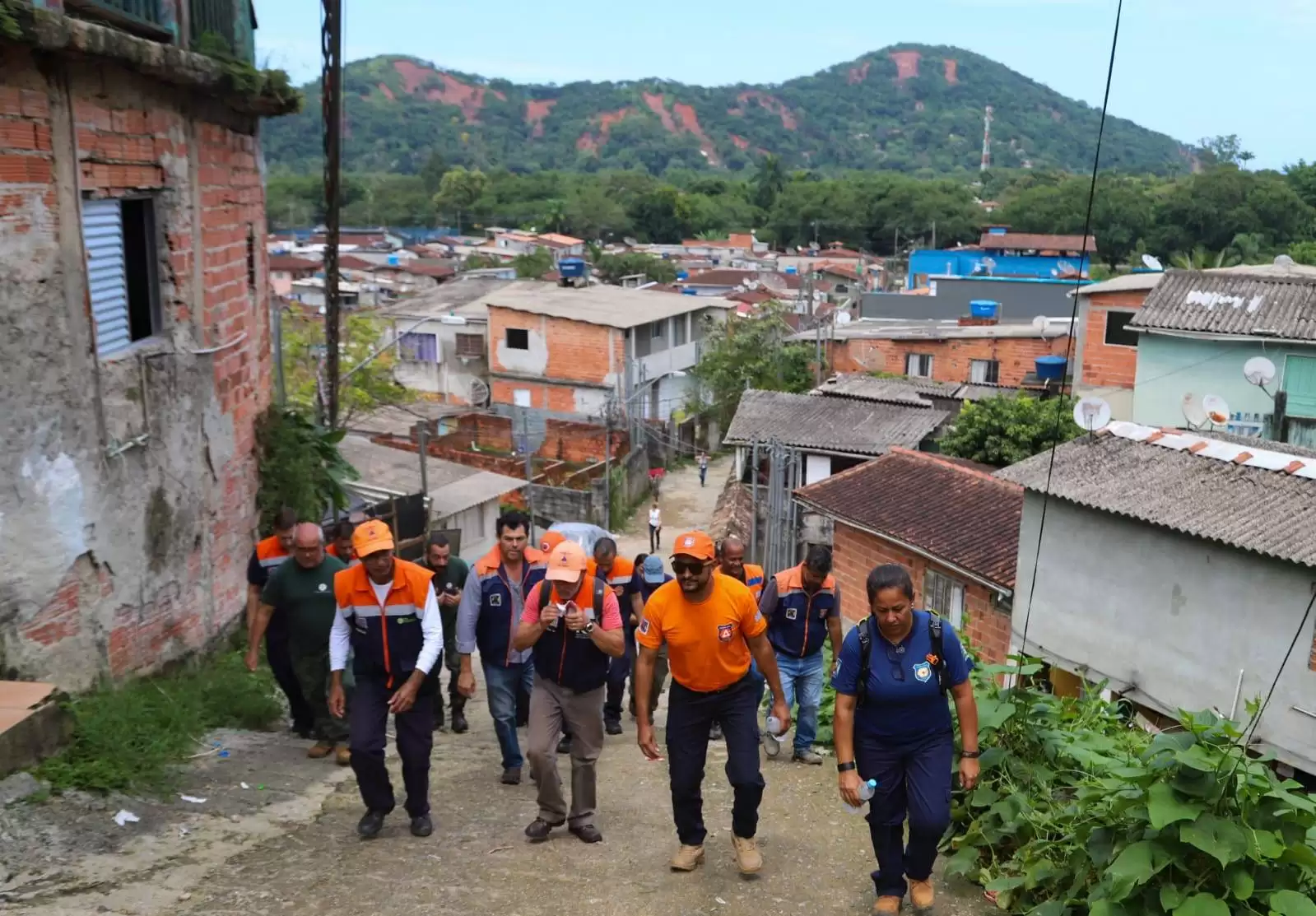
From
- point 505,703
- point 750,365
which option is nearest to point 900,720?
point 505,703

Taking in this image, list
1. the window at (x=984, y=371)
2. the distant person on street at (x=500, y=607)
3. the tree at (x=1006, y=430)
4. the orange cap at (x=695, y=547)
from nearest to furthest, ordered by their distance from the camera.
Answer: the orange cap at (x=695, y=547) < the distant person on street at (x=500, y=607) < the tree at (x=1006, y=430) < the window at (x=984, y=371)

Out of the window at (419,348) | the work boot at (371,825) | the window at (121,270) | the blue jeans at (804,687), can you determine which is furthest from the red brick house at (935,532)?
the window at (419,348)

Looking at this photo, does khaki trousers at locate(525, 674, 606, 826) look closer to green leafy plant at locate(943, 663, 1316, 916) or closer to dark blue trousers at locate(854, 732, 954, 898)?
dark blue trousers at locate(854, 732, 954, 898)

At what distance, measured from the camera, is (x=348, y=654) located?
598cm

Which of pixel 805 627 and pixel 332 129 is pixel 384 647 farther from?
pixel 332 129

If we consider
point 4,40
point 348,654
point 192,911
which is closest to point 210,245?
point 4,40

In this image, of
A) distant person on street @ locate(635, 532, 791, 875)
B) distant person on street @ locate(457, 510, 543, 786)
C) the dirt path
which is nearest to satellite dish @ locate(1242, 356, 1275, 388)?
the dirt path

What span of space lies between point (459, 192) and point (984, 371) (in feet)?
269

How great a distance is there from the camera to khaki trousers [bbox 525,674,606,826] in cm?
584

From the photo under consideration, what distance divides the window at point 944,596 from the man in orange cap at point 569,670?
35.8 ft

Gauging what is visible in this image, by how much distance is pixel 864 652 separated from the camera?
4789 millimetres

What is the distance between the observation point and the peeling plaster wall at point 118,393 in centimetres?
630

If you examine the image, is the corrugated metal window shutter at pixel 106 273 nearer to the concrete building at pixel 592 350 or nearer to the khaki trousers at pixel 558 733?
the khaki trousers at pixel 558 733

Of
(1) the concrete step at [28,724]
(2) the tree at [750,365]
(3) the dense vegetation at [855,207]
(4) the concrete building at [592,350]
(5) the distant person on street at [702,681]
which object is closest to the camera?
(5) the distant person on street at [702,681]
